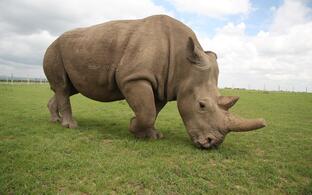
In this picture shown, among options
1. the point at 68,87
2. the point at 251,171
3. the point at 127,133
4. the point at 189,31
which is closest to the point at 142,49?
the point at 189,31

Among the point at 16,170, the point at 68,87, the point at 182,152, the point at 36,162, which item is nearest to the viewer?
the point at 16,170

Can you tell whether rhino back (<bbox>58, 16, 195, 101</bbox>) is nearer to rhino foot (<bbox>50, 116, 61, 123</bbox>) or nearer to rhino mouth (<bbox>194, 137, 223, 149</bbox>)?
rhino mouth (<bbox>194, 137, 223, 149</bbox>)

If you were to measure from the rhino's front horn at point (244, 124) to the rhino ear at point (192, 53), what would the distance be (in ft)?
4.73

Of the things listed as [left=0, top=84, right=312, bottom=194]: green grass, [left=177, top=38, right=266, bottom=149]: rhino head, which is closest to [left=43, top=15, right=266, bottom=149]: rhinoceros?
[left=177, top=38, right=266, bottom=149]: rhino head

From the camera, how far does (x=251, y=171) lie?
5.17 metres

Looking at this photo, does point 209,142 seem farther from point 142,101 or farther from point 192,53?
point 192,53

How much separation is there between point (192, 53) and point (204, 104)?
3.88 ft

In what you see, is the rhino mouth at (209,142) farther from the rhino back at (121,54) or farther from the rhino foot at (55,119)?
the rhino foot at (55,119)

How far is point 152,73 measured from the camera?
6738 millimetres

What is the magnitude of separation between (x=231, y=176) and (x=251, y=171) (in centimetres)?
46

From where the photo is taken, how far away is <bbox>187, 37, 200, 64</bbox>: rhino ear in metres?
6.71

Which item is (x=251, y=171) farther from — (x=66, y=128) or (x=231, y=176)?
(x=66, y=128)

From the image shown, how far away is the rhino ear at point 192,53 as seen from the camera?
6711 millimetres

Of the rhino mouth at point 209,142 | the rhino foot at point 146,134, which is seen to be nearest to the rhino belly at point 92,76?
the rhino foot at point 146,134
